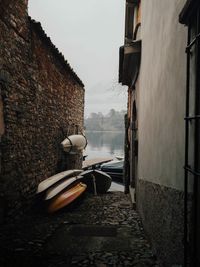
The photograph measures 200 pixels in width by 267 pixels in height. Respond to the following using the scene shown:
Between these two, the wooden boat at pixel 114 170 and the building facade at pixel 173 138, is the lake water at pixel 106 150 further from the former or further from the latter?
the building facade at pixel 173 138

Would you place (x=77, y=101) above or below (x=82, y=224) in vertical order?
above

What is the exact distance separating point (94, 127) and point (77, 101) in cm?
14713

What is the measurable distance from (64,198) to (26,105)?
250 cm

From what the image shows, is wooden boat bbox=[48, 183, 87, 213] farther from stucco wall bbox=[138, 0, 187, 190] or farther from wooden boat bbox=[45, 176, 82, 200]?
stucco wall bbox=[138, 0, 187, 190]

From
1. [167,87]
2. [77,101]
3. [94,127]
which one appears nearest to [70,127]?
[77,101]

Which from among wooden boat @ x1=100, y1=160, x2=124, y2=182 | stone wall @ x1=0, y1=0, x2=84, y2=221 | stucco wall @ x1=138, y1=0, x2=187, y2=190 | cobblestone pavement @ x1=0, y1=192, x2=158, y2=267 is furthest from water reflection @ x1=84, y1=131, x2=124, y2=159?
stucco wall @ x1=138, y1=0, x2=187, y2=190

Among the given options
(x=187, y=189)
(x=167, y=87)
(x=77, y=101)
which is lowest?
(x=187, y=189)

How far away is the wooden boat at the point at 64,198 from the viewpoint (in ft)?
25.3

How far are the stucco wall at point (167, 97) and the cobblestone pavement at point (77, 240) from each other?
1169 mm

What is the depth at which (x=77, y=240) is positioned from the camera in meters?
5.45

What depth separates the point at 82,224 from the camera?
664cm

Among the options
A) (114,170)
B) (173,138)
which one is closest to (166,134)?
(173,138)

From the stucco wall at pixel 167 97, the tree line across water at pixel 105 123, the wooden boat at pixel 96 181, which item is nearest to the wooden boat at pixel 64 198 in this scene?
the wooden boat at pixel 96 181

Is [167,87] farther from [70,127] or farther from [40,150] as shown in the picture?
[70,127]
